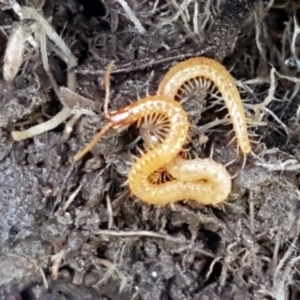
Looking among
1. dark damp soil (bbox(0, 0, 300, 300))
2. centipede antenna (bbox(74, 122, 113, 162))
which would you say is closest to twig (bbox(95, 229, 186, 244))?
dark damp soil (bbox(0, 0, 300, 300))

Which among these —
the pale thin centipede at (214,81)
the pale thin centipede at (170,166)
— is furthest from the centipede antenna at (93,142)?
the pale thin centipede at (214,81)

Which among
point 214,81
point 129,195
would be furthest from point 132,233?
point 214,81

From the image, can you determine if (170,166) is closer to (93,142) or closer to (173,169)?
(173,169)

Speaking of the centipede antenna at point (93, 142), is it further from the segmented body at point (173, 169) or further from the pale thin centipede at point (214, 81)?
the pale thin centipede at point (214, 81)

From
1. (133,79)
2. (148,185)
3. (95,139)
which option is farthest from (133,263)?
(133,79)

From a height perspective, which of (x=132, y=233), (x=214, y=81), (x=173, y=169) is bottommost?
(x=132, y=233)

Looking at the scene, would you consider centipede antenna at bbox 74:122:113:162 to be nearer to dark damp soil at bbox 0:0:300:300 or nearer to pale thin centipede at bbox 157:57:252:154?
dark damp soil at bbox 0:0:300:300
